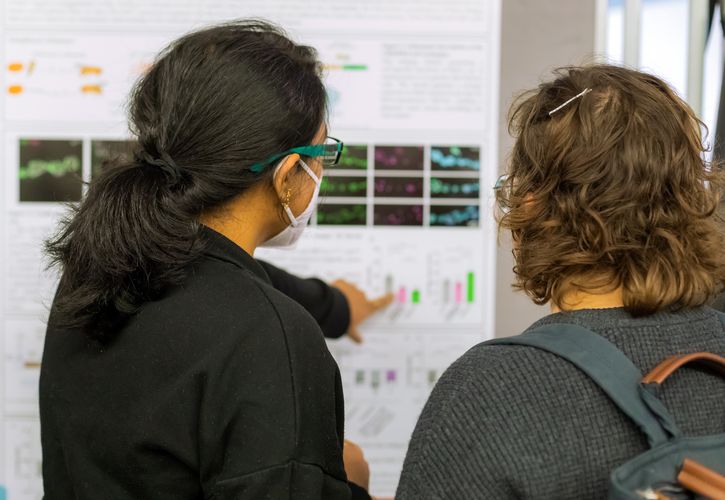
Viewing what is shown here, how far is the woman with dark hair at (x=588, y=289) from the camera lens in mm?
717

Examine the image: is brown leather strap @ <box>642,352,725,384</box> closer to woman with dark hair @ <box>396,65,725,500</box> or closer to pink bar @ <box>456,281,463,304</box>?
woman with dark hair @ <box>396,65,725,500</box>

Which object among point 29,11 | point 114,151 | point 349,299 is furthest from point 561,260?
point 29,11

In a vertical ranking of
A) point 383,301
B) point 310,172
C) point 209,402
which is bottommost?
point 383,301

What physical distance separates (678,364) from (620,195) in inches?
7.3

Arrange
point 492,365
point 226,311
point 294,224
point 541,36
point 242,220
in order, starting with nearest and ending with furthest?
point 492,365 → point 226,311 → point 242,220 → point 294,224 → point 541,36

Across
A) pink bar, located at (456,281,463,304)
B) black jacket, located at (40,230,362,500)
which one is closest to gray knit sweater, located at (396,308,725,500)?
black jacket, located at (40,230,362,500)

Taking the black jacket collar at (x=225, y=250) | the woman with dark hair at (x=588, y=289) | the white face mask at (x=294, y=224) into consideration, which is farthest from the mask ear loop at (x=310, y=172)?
the woman with dark hair at (x=588, y=289)

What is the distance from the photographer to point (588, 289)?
2.65ft

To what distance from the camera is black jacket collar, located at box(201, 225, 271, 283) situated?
3.00ft

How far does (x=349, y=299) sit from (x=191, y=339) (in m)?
0.84

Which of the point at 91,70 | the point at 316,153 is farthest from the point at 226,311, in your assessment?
the point at 91,70

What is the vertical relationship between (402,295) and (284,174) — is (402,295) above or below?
below

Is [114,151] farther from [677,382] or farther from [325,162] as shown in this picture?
[677,382]

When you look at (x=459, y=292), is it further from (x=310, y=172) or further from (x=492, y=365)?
(x=492, y=365)
